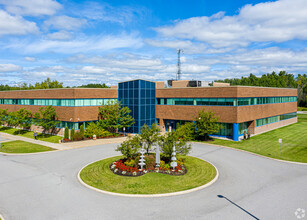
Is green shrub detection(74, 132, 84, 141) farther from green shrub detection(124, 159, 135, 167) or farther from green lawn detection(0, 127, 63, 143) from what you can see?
green shrub detection(124, 159, 135, 167)

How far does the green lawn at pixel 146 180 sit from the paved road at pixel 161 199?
98 cm

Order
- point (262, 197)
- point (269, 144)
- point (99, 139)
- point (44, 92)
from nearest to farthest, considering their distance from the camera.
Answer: point (262, 197) → point (269, 144) → point (99, 139) → point (44, 92)

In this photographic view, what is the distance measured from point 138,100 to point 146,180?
24346 millimetres

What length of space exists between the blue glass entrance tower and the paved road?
64.1ft

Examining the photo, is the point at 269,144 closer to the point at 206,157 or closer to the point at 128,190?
the point at 206,157

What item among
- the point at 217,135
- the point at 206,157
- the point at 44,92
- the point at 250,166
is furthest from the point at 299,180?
the point at 44,92

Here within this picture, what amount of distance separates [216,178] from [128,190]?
747 cm

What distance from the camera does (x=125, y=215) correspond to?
44.7ft

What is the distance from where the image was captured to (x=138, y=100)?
4216 cm

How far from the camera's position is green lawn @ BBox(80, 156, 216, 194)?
56.8ft

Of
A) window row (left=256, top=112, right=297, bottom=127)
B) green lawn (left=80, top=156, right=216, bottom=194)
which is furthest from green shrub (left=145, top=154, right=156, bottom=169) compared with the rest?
window row (left=256, top=112, right=297, bottom=127)

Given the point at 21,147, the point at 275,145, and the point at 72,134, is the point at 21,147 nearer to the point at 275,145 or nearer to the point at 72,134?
the point at 72,134

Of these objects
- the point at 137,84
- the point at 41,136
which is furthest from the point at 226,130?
the point at 41,136

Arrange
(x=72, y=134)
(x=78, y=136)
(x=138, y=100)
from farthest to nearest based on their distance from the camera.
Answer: (x=138, y=100)
(x=72, y=134)
(x=78, y=136)
